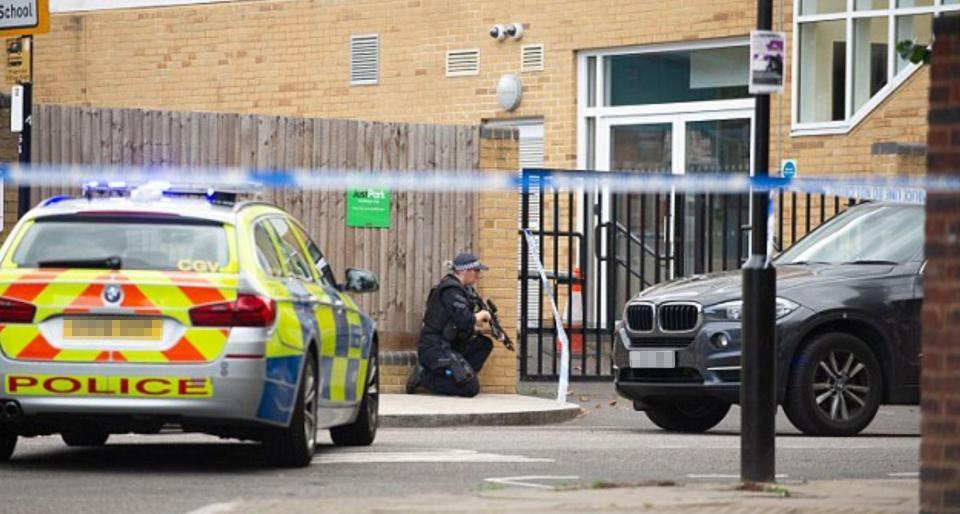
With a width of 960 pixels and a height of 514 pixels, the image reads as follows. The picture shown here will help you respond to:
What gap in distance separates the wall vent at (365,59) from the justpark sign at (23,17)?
51.2 ft

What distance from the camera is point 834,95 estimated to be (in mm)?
26797

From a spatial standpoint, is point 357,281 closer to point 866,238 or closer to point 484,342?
point 866,238

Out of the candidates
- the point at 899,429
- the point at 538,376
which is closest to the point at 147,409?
the point at 899,429

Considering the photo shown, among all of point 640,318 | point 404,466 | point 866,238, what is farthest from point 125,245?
point 866,238

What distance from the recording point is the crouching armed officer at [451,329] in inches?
760

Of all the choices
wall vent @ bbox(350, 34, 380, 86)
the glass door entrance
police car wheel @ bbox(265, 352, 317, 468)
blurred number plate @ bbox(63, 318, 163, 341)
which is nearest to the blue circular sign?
the glass door entrance

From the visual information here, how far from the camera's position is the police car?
1130cm

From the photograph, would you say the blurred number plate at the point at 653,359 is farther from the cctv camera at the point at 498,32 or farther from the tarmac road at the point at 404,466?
the cctv camera at the point at 498,32

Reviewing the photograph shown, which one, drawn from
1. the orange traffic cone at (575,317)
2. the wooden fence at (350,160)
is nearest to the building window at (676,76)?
the orange traffic cone at (575,317)

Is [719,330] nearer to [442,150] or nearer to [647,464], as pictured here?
[647,464]

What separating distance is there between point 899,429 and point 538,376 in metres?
5.14

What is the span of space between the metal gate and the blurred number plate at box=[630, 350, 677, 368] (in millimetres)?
3640

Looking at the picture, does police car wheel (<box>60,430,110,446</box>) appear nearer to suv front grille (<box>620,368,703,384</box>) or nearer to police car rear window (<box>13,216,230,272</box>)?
police car rear window (<box>13,216,230,272</box>)

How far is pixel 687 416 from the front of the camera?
16.6 metres
